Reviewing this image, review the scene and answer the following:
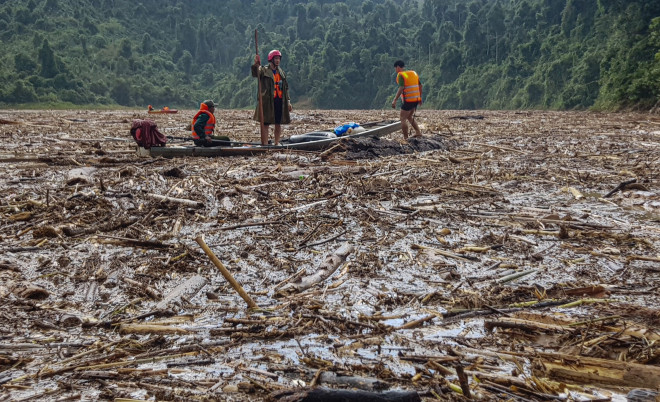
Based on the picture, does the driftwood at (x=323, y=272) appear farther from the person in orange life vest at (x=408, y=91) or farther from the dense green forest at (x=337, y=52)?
the dense green forest at (x=337, y=52)

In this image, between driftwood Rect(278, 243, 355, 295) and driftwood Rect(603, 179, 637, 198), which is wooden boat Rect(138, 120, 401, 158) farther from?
driftwood Rect(278, 243, 355, 295)

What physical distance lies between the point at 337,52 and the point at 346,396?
6980 centimetres

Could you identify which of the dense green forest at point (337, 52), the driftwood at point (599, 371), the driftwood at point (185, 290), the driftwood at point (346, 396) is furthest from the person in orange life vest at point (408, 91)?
the dense green forest at point (337, 52)

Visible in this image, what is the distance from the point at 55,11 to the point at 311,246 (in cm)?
8573

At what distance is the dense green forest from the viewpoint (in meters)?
36.5

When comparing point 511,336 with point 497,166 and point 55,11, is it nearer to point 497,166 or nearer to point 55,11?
point 497,166

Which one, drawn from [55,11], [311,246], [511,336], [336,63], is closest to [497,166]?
[311,246]

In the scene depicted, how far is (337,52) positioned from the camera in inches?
2731

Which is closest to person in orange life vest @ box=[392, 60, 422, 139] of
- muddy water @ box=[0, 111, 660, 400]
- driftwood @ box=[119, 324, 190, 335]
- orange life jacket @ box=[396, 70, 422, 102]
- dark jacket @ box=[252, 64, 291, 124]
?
orange life jacket @ box=[396, 70, 422, 102]

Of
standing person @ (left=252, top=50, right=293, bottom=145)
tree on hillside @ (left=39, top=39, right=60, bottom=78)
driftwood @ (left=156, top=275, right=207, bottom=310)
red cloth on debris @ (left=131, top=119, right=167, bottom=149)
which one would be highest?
tree on hillside @ (left=39, top=39, right=60, bottom=78)

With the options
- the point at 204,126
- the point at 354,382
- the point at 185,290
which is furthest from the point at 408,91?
the point at 354,382

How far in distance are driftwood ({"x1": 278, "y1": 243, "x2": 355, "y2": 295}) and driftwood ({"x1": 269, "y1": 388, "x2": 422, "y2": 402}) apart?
146cm

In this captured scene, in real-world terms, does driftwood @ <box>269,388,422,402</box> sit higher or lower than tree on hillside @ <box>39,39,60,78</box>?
lower

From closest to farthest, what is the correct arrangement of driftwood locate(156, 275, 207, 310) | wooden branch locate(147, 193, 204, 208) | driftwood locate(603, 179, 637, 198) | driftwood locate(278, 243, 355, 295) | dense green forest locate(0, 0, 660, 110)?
1. driftwood locate(156, 275, 207, 310)
2. driftwood locate(278, 243, 355, 295)
3. wooden branch locate(147, 193, 204, 208)
4. driftwood locate(603, 179, 637, 198)
5. dense green forest locate(0, 0, 660, 110)
